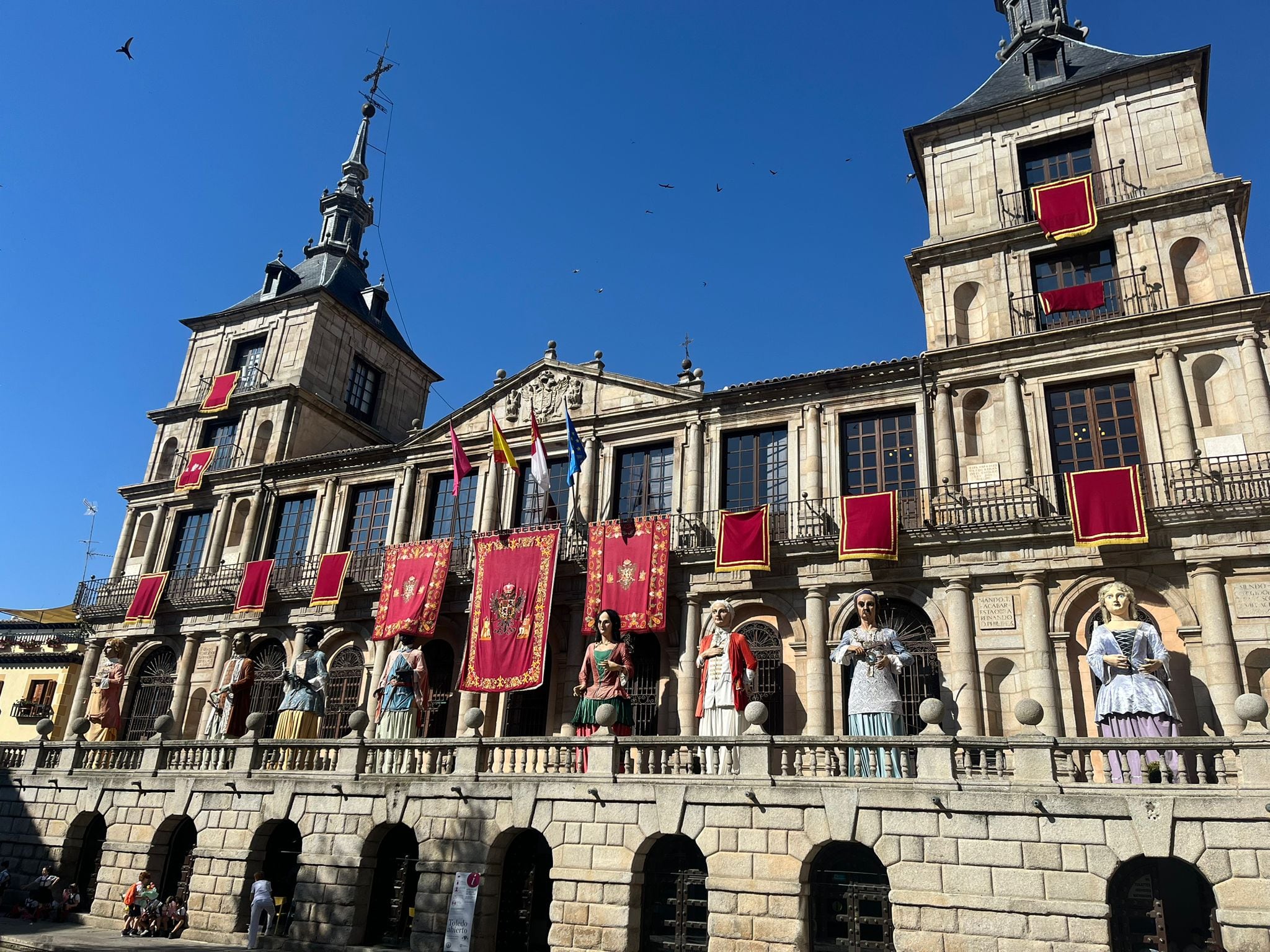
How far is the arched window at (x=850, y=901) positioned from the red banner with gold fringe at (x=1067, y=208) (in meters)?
14.2

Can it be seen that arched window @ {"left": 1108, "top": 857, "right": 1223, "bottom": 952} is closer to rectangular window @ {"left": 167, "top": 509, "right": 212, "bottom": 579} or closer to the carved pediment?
the carved pediment

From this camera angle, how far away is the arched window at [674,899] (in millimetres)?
14922

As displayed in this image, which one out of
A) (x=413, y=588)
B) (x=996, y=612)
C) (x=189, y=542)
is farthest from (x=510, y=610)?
(x=189, y=542)

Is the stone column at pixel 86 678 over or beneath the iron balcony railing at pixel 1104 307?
beneath

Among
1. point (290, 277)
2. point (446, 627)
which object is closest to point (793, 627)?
point (446, 627)

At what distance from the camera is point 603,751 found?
53.2 feet

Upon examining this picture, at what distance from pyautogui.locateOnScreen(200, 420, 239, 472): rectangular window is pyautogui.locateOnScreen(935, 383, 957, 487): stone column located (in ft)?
71.6

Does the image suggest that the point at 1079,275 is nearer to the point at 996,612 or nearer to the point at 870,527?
the point at 870,527

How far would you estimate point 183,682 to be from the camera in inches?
1069

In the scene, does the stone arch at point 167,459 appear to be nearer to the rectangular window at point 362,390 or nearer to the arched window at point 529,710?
the rectangular window at point 362,390

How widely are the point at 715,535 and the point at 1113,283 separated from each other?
10.3 metres

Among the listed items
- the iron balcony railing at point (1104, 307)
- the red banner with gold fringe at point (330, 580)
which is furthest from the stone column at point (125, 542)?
the iron balcony railing at point (1104, 307)

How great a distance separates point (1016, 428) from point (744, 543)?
618 centimetres

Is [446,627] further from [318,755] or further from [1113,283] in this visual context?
[1113,283]
